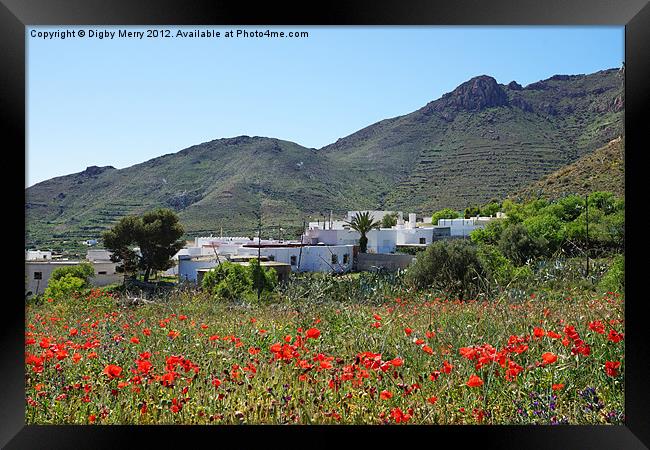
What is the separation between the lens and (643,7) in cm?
260

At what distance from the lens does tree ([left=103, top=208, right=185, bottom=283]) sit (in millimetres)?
12266

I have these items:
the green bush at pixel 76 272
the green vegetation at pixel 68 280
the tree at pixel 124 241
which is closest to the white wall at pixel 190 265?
the tree at pixel 124 241

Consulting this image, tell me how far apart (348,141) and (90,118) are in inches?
490

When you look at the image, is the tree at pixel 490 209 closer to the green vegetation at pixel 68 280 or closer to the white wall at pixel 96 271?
the white wall at pixel 96 271

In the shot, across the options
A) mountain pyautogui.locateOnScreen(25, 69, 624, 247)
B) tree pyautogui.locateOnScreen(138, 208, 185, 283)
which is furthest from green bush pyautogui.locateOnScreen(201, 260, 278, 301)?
mountain pyautogui.locateOnScreen(25, 69, 624, 247)

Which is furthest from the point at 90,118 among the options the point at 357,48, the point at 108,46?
the point at 357,48

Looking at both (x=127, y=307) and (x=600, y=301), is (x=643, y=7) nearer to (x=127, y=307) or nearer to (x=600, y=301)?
(x=600, y=301)

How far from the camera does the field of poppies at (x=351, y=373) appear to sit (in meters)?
2.62

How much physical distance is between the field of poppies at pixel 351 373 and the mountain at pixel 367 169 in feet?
49.2

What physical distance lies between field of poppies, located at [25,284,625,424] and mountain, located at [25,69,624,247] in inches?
591

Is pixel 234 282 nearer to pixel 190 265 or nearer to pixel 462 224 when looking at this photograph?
pixel 190 265

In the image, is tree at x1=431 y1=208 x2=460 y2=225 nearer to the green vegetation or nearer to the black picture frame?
the green vegetation

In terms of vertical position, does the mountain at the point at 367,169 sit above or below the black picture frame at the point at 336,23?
above

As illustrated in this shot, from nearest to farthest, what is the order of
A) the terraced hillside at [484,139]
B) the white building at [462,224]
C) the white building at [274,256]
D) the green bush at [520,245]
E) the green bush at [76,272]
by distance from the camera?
the green bush at [76,272], the green bush at [520,245], the white building at [274,256], the white building at [462,224], the terraced hillside at [484,139]
